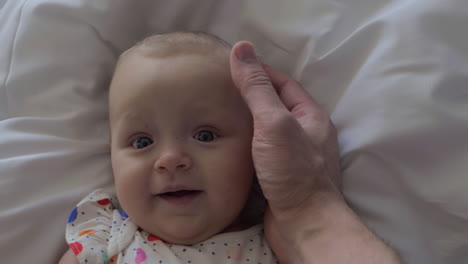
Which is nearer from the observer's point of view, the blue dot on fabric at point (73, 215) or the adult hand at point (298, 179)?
the adult hand at point (298, 179)

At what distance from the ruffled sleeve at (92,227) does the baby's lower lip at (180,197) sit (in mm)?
169

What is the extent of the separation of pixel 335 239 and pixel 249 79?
1.09 ft

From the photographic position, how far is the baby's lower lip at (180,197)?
0.96 meters

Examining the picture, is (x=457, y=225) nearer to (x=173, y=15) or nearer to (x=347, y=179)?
(x=347, y=179)

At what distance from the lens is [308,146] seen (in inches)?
37.5

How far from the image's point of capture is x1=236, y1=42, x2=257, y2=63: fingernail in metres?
0.96

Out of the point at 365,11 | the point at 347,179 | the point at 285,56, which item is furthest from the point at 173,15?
the point at 347,179

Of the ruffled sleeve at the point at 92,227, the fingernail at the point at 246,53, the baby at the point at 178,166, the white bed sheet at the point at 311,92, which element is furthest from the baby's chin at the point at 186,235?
the fingernail at the point at 246,53

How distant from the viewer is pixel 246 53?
38.2 inches

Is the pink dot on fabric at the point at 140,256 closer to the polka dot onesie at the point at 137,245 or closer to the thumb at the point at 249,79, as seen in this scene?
the polka dot onesie at the point at 137,245

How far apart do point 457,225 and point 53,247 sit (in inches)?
31.6

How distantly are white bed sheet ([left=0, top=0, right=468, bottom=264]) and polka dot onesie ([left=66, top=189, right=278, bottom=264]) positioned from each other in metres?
0.06

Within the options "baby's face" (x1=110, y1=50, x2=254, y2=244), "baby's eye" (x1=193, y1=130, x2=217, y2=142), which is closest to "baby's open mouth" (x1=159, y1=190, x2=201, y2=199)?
"baby's face" (x1=110, y1=50, x2=254, y2=244)

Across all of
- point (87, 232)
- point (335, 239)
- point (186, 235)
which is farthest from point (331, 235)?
point (87, 232)
